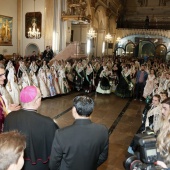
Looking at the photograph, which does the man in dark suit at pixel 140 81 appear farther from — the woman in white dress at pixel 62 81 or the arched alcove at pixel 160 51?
the arched alcove at pixel 160 51

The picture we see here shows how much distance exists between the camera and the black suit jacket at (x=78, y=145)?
98.2 inches

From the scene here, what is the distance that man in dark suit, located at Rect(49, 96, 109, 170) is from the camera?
2.50 meters

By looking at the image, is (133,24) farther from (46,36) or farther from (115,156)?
(115,156)

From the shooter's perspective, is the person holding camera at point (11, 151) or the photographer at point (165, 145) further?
the photographer at point (165, 145)

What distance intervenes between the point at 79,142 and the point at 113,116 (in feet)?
20.0

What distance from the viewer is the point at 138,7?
35.4 m

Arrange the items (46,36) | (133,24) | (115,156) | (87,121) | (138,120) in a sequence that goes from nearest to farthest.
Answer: (87,121) < (115,156) < (138,120) < (46,36) < (133,24)

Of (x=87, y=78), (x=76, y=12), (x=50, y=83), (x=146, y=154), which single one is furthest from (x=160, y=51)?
(x=146, y=154)

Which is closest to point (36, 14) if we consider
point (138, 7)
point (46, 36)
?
point (46, 36)

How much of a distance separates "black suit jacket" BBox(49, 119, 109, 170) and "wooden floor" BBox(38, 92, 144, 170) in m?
2.35

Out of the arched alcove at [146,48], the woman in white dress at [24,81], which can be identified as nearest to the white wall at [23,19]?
the woman in white dress at [24,81]

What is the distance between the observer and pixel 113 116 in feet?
27.8

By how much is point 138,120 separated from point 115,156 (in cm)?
316

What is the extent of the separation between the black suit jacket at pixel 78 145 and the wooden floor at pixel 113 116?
2.35 m
